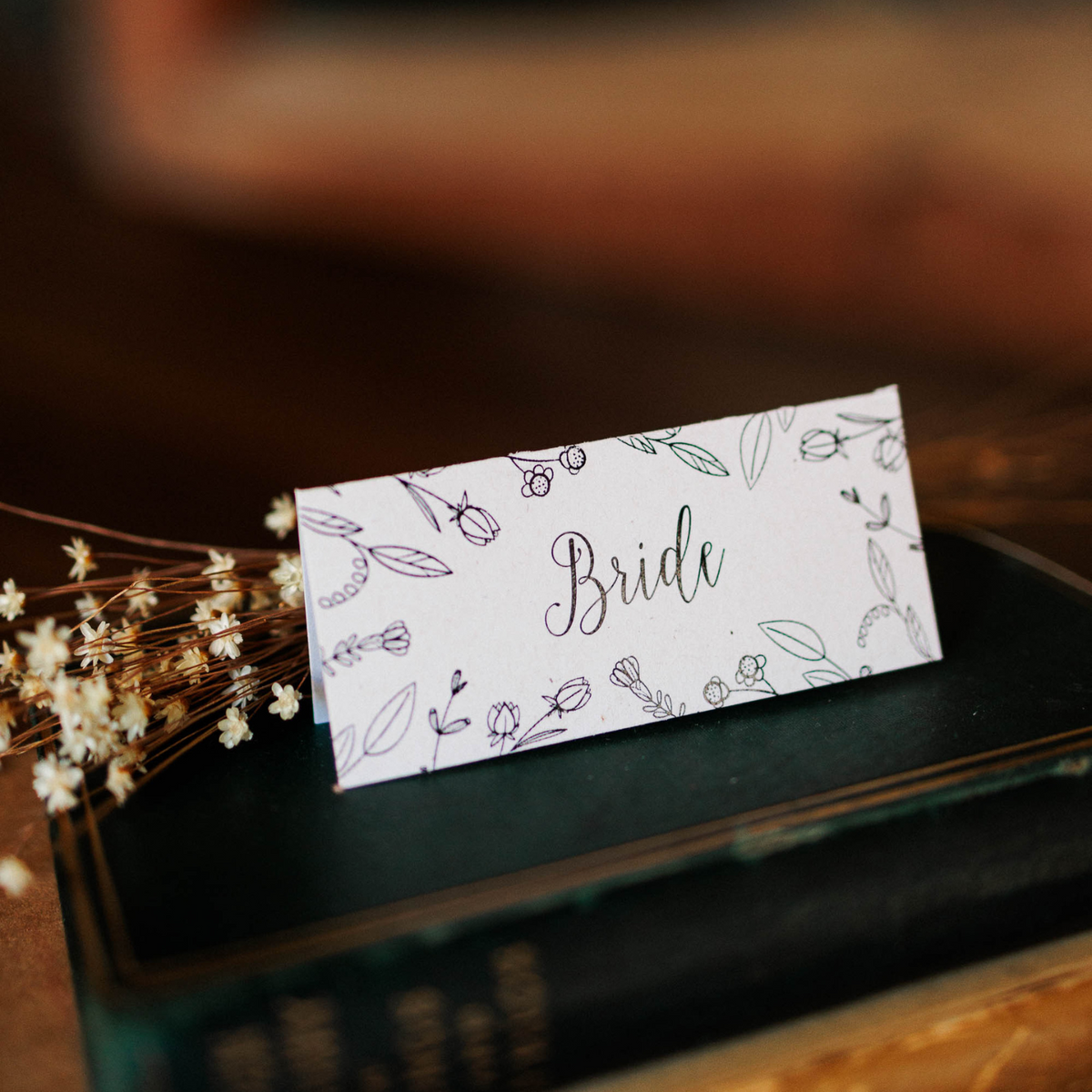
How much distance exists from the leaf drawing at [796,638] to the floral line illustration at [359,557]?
7.0 inches

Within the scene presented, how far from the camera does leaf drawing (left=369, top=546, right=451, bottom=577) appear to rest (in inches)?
18.6

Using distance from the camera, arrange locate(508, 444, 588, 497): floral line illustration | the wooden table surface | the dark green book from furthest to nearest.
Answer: the wooden table surface
locate(508, 444, 588, 497): floral line illustration
the dark green book

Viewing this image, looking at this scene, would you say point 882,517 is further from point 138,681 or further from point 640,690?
point 138,681

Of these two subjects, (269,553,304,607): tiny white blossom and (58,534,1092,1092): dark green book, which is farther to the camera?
(269,553,304,607): tiny white blossom

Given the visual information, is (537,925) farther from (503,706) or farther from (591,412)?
(591,412)

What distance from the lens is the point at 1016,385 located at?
1799 millimetres

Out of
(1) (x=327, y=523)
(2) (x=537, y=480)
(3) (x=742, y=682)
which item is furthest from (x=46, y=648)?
(3) (x=742, y=682)

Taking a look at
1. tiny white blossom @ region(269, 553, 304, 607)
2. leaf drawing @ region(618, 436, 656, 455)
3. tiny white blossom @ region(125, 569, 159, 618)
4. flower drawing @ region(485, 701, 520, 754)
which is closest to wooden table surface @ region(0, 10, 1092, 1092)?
tiny white blossom @ region(125, 569, 159, 618)

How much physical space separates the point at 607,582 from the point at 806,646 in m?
0.12

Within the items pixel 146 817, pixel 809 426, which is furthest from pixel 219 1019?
pixel 809 426

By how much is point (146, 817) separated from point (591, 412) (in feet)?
4.43

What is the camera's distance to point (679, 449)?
513 mm

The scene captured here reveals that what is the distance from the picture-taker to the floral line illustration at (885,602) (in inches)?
21.7

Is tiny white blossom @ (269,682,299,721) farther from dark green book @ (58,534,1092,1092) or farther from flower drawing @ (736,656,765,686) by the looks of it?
flower drawing @ (736,656,765,686)
